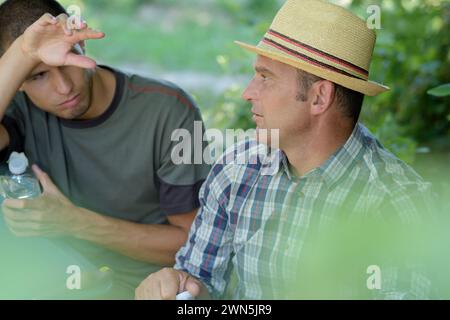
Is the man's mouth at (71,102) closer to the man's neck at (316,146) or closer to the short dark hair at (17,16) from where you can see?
the short dark hair at (17,16)

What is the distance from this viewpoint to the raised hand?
8.29ft

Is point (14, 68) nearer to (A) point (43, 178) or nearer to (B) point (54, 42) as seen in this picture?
(B) point (54, 42)

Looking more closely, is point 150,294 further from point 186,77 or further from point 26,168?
point 186,77

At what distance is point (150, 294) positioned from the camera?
2342 millimetres

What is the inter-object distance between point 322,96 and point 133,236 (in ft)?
3.17

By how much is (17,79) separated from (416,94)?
2.41 m

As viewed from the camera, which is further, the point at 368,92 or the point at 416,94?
the point at 416,94

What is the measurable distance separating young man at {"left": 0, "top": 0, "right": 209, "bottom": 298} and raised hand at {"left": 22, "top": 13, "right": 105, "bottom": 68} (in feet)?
0.43

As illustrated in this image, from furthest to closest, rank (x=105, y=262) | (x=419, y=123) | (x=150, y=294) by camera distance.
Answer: (x=419, y=123) → (x=105, y=262) → (x=150, y=294)

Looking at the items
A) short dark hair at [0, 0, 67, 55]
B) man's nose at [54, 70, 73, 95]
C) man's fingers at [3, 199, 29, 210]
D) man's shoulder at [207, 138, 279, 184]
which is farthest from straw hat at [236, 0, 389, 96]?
man's fingers at [3, 199, 29, 210]

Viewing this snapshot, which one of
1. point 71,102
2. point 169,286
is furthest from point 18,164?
point 169,286

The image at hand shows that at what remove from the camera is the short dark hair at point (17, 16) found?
8.95 feet

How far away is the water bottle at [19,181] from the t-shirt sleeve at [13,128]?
5 centimetres
